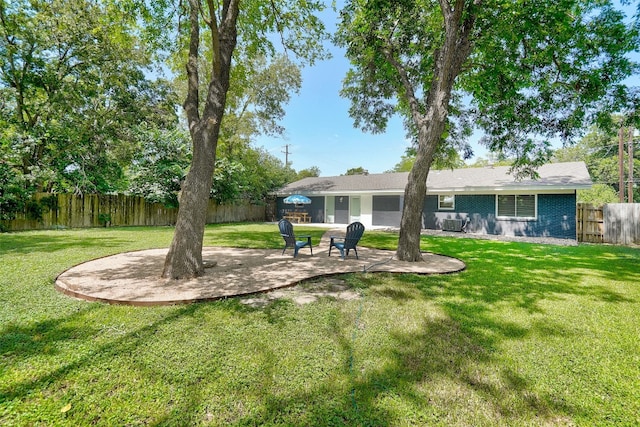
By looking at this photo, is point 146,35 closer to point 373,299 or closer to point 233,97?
point 373,299

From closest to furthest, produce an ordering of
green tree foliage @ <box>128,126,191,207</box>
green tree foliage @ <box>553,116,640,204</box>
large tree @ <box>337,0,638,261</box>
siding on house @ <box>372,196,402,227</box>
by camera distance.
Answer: large tree @ <box>337,0,638,261</box>
green tree foliage @ <box>128,126,191,207</box>
siding on house @ <box>372,196,402,227</box>
green tree foliage @ <box>553,116,640,204</box>

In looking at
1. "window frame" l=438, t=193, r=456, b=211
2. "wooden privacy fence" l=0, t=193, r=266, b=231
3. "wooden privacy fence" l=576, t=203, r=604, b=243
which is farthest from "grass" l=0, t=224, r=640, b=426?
"window frame" l=438, t=193, r=456, b=211

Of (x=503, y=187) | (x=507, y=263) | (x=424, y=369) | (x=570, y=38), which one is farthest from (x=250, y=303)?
(x=503, y=187)

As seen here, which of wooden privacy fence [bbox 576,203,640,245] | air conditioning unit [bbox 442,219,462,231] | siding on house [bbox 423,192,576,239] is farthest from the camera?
air conditioning unit [bbox 442,219,462,231]

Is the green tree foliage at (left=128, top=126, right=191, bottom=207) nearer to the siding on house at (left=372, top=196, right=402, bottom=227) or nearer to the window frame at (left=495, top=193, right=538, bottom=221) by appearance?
the siding on house at (left=372, top=196, right=402, bottom=227)

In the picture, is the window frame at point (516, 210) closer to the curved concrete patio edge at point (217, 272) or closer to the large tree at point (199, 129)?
the curved concrete patio edge at point (217, 272)

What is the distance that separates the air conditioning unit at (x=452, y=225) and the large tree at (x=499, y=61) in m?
5.12

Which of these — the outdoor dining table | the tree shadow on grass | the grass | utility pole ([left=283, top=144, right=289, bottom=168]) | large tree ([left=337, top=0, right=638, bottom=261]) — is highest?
utility pole ([left=283, top=144, right=289, bottom=168])

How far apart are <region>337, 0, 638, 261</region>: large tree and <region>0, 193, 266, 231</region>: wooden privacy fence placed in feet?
45.4

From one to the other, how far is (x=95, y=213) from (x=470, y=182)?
1940 cm

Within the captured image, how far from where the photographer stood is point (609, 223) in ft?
37.8

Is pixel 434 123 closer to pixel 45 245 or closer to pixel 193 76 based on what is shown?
pixel 193 76

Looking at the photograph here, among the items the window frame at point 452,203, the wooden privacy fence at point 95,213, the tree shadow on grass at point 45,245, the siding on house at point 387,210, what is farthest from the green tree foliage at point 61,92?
the window frame at point 452,203

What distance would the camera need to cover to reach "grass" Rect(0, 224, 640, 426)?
2031 mm
